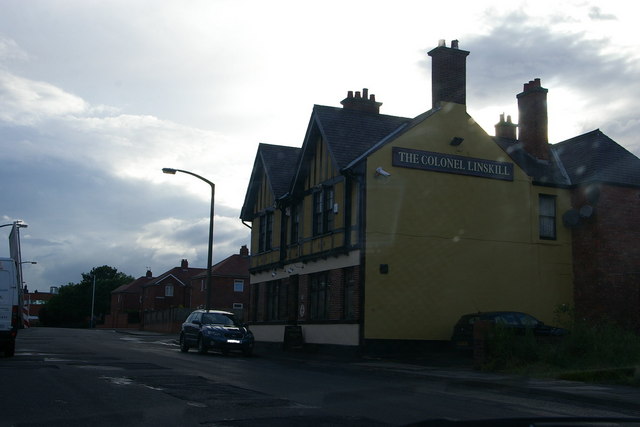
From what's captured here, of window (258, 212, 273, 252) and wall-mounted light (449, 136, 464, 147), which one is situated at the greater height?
wall-mounted light (449, 136, 464, 147)

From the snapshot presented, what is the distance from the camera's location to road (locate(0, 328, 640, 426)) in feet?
29.9

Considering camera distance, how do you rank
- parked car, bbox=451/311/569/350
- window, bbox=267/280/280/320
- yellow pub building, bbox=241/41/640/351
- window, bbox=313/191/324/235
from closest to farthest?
1. parked car, bbox=451/311/569/350
2. yellow pub building, bbox=241/41/640/351
3. window, bbox=313/191/324/235
4. window, bbox=267/280/280/320

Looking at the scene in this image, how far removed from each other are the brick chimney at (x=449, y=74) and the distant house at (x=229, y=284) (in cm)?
4466

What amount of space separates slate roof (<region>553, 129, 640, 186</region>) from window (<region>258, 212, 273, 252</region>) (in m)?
13.7

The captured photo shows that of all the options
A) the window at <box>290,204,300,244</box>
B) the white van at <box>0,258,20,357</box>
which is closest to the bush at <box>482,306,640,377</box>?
the white van at <box>0,258,20,357</box>

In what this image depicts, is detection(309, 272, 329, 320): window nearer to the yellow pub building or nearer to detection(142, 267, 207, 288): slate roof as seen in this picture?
the yellow pub building

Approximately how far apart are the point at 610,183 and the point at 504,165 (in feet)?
13.7

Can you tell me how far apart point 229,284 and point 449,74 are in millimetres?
47328

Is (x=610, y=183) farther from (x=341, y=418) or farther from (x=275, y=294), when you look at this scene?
(x=341, y=418)

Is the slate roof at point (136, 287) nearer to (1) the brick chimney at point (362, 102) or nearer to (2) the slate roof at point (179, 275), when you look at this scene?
(2) the slate roof at point (179, 275)

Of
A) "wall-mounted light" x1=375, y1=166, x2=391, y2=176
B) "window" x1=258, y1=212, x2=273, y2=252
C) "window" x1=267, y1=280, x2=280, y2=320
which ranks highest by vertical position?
"wall-mounted light" x1=375, y1=166, x2=391, y2=176

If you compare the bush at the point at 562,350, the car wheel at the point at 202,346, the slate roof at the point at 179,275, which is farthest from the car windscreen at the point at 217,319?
the slate roof at the point at 179,275

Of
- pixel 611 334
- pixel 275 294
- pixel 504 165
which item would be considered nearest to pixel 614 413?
pixel 611 334

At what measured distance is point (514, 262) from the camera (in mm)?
26562
